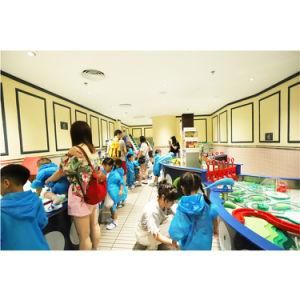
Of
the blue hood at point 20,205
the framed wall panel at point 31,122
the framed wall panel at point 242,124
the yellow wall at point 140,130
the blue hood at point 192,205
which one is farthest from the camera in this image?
the yellow wall at point 140,130

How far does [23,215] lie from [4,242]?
0.22 meters

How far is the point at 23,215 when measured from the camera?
2.98 ft

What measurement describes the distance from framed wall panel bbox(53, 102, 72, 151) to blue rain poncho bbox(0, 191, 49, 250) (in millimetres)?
2047

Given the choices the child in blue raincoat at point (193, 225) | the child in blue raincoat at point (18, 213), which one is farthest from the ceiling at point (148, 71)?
the child in blue raincoat at point (193, 225)

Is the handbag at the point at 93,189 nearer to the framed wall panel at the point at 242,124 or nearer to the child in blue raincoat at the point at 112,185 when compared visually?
the child in blue raincoat at the point at 112,185

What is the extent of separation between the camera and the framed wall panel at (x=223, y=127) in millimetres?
5576

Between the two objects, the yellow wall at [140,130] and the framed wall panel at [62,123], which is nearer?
the framed wall panel at [62,123]

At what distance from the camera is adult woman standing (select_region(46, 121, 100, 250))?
3.83 ft

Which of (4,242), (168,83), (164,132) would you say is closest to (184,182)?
(4,242)

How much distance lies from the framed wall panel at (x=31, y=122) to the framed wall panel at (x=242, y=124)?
4921mm

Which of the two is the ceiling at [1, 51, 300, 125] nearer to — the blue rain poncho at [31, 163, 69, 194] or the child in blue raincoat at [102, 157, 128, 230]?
the blue rain poncho at [31, 163, 69, 194]

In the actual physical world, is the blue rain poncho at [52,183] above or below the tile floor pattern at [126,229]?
above

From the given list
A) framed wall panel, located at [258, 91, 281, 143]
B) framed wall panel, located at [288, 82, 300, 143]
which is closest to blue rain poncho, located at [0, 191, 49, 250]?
framed wall panel, located at [288, 82, 300, 143]
